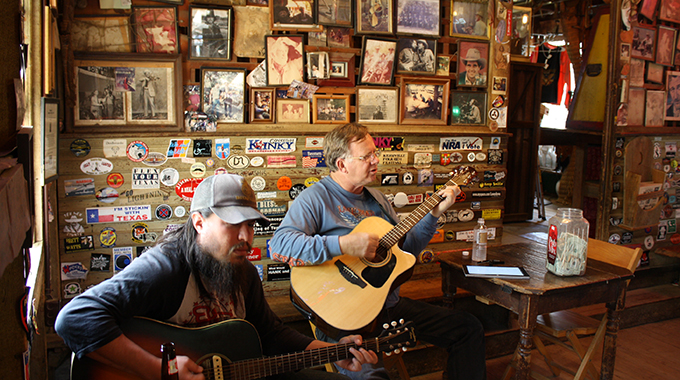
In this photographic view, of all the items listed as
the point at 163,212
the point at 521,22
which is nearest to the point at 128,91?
the point at 163,212

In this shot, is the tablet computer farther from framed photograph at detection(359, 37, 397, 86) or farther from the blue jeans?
framed photograph at detection(359, 37, 397, 86)

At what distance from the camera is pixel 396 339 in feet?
7.02

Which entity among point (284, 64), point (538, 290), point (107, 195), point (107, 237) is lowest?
point (538, 290)

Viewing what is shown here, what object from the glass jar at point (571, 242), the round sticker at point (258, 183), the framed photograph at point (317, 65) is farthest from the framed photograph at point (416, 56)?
the glass jar at point (571, 242)

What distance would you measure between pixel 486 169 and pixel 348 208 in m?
1.82

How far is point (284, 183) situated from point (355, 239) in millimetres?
1210

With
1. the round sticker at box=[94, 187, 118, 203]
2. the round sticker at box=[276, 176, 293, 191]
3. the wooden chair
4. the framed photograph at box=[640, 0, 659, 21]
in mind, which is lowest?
the wooden chair

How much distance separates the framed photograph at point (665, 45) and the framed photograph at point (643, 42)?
9cm

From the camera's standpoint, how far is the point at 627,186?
4.80 meters

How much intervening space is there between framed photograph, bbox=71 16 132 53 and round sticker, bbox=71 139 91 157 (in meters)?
0.58

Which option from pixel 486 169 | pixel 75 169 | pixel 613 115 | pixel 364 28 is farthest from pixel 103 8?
pixel 613 115

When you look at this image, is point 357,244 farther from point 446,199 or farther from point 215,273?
point 215,273

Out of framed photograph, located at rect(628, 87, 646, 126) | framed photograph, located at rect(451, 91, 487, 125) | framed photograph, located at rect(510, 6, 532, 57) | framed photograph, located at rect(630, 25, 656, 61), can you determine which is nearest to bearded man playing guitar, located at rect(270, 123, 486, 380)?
framed photograph, located at rect(451, 91, 487, 125)

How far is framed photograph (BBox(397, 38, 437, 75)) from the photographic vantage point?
12.6ft
